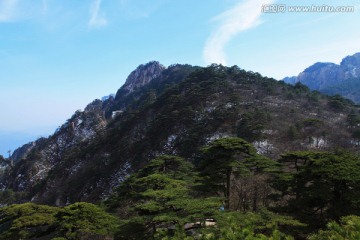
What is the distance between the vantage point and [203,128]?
5009cm

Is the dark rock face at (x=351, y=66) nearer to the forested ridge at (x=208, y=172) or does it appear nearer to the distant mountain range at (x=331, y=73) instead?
the distant mountain range at (x=331, y=73)

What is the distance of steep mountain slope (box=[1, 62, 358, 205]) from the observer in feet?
138

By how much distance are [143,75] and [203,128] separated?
96.8 metres

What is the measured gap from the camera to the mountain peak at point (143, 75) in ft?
457

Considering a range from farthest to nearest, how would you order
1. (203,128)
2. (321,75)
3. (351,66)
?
(321,75) → (351,66) → (203,128)

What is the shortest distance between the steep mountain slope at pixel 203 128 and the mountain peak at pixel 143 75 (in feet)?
203

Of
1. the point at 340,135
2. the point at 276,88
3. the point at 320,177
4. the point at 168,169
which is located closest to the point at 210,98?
the point at 276,88

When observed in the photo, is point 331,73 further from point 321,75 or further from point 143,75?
point 143,75

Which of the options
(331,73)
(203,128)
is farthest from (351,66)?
(203,128)

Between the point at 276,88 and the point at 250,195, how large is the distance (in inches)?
1775

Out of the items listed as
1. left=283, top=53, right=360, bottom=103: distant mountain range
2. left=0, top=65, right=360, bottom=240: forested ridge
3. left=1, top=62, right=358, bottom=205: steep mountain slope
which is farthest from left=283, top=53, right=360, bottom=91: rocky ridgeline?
left=1, top=62, right=358, bottom=205: steep mountain slope

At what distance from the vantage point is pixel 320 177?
14062 mm

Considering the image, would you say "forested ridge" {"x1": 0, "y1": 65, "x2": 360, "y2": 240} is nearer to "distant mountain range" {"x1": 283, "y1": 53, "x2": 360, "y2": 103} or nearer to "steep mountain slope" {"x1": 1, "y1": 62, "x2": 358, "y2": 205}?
"steep mountain slope" {"x1": 1, "y1": 62, "x2": 358, "y2": 205}

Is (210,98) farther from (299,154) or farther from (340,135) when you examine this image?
(299,154)
